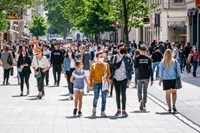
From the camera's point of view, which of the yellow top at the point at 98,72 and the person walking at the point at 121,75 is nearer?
the yellow top at the point at 98,72

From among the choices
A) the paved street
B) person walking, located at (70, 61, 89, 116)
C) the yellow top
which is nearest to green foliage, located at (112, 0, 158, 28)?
the paved street

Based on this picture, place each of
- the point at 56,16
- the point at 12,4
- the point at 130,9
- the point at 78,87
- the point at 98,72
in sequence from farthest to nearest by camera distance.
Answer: the point at 56,16
the point at 130,9
the point at 12,4
the point at 78,87
the point at 98,72

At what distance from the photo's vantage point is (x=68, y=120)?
1653 cm

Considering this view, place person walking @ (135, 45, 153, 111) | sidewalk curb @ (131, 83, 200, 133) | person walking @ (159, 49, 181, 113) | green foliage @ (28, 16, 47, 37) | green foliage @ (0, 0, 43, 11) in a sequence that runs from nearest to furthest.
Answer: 1. sidewalk curb @ (131, 83, 200, 133)
2. person walking @ (159, 49, 181, 113)
3. person walking @ (135, 45, 153, 111)
4. green foliage @ (0, 0, 43, 11)
5. green foliage @ (28, 16, 47, 37)

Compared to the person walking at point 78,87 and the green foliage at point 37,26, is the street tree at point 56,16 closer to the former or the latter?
the green foliage at point 37,26

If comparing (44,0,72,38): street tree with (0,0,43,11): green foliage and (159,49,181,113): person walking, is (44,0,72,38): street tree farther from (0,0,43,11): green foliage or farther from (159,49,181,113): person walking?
(159,49,181,113): person walking

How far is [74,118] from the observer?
672 inches

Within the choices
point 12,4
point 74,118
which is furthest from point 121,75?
point 12,4

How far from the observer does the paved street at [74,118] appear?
14.8 m

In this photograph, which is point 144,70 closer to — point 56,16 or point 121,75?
point 121,75

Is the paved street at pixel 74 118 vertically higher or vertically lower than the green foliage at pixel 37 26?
lower

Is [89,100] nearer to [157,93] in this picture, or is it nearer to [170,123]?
[157,93]

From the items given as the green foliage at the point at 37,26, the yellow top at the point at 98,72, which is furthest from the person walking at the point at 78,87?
the green foliage at the point at 37,26

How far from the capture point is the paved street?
1479 centimetres
